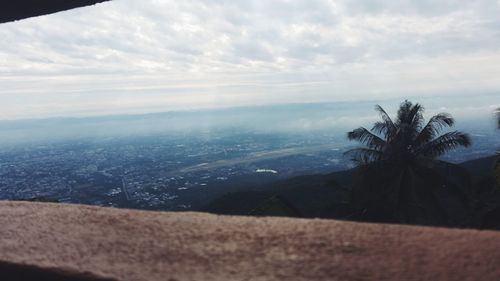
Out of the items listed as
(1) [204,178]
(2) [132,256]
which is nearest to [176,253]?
(2) [132,256]

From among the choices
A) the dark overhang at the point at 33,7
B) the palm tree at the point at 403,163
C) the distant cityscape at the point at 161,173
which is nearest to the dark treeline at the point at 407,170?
the palm tree at the point at 403,163

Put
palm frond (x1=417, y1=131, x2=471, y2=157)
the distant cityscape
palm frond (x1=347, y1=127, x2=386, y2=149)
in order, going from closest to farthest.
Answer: palm frond (x1=417, y1=131, x2=471, y2=157) → palm frond (x1=347, y1=127, x2=386, y2=149) → the distant cityscape

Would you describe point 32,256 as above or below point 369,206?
above

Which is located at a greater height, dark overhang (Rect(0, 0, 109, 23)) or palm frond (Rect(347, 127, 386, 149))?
dark overhang (Rect(0, 0, 109, 23))

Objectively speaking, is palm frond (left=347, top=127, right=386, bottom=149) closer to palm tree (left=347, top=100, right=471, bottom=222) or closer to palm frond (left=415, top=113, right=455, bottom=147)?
palm tree (left=347, top=100, right=471, bottom=222)

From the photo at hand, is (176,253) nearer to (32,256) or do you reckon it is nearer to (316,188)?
(32,256)

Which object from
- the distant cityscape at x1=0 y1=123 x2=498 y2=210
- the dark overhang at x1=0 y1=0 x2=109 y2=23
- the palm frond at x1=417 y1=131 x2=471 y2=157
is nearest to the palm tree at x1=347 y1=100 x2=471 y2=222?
the palm frond at x1=417 y1=131 x2=471 y2=157
